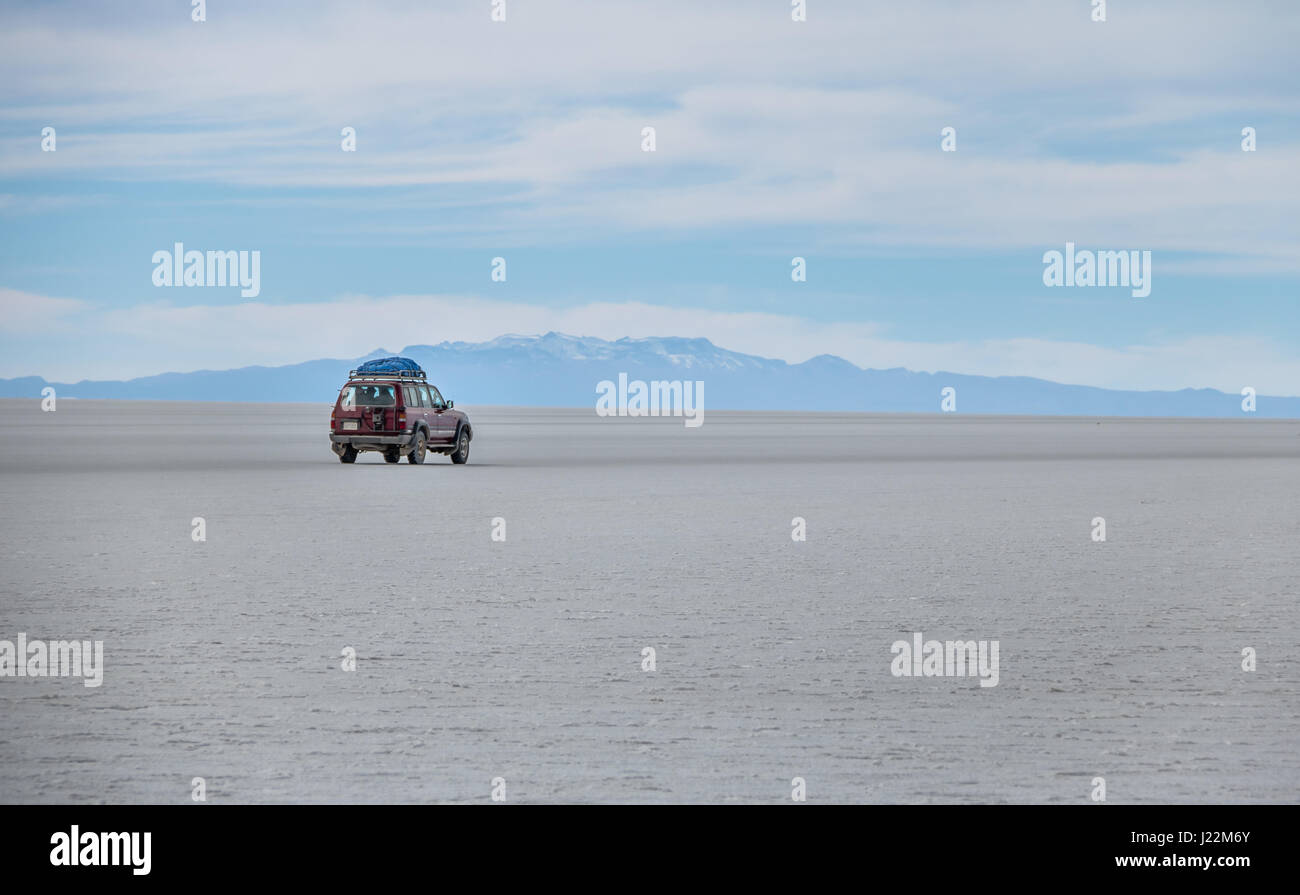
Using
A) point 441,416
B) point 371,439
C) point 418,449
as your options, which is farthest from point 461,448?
point 371,439

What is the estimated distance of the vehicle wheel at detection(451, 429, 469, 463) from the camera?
123 feet

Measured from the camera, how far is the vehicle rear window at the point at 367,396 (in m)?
34.5

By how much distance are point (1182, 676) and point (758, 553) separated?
7399 millimetres

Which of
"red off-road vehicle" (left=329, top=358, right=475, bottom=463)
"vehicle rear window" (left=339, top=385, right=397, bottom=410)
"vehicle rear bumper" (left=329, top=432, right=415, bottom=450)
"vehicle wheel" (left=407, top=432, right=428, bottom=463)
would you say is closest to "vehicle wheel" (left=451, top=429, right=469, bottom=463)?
"red off-road vehicle" (left=329, top=358, right=475, bottom=463)

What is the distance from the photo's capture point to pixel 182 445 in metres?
50.9

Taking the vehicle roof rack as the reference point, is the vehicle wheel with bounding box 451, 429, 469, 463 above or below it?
below

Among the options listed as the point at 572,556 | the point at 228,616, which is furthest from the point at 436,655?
the point at 572,556

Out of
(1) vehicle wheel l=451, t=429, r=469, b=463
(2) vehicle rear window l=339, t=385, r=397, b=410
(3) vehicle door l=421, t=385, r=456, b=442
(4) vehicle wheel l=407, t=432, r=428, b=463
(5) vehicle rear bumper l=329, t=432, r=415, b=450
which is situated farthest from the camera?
(1) vehicle wheel l=451, t=429, r=469, b=463

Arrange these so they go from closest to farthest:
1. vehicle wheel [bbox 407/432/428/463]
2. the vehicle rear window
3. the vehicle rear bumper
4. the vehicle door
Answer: the vehicle rear window, the vehicle rear bumper, vehicle wheel [bbox 407/432/428/463], the vehicle door

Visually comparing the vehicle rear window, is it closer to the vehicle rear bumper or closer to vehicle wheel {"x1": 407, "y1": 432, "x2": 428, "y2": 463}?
the vehicle rear bumper

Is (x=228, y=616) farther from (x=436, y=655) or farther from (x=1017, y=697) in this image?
(x=1017, y=697)

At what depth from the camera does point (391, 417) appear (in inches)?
1375
